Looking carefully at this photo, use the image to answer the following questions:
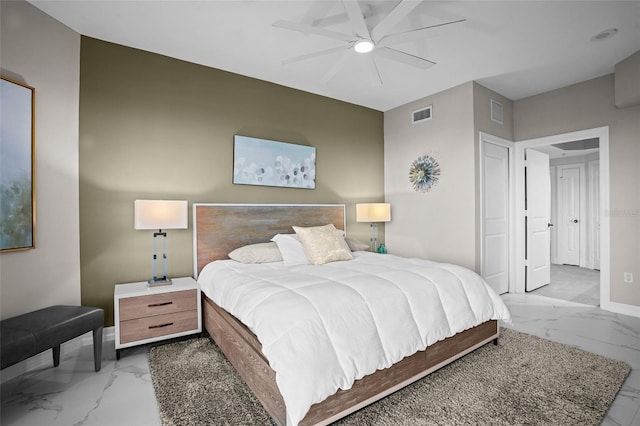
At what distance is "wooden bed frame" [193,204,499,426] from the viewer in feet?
5.61

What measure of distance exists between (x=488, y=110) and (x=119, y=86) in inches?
175

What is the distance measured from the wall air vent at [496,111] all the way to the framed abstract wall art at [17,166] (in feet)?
16.6

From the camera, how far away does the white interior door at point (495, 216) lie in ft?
13.9

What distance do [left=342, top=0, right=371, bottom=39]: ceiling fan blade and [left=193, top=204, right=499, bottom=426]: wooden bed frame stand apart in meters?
2.20

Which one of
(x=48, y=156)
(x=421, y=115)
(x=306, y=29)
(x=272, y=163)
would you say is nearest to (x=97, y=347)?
(x=48, y=156)

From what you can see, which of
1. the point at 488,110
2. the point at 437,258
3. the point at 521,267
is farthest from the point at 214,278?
the point at 521,267

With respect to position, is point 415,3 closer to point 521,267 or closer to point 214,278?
point 214,278

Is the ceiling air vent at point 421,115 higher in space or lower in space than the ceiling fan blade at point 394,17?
higher

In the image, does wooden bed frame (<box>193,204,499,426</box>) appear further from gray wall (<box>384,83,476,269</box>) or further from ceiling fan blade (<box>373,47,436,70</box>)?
ceiling fan blade (<box>373,47,436,70</box>)

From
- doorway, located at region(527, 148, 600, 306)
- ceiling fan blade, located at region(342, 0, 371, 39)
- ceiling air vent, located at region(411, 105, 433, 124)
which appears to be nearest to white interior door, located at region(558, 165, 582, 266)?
doorway, located at region(527, 148, 600, 306)

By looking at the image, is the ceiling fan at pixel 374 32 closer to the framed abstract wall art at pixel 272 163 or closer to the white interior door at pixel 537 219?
the framed abstract wall art at pixel 272 163

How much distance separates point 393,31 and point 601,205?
133 inches

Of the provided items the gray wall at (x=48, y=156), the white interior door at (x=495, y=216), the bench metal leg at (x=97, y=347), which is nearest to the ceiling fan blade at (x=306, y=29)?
the gray wall at (x=48, y=156)

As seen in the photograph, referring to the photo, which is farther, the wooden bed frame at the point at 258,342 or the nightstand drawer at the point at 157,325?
the nightstand drawer at the point at 157,325
